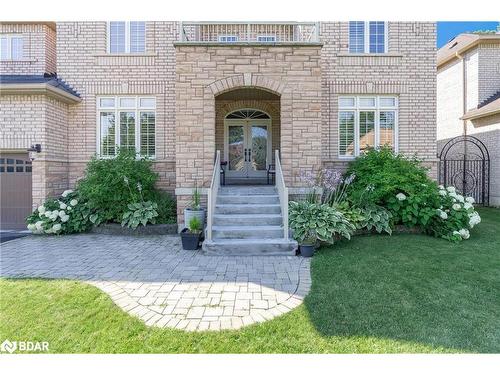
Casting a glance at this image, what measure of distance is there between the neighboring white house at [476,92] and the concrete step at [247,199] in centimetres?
1025

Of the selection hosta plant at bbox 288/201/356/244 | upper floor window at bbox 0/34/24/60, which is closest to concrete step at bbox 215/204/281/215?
hosta plant at bbox 288/201/356/244

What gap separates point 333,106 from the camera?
869 cm

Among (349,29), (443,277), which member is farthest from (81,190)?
(349,29)

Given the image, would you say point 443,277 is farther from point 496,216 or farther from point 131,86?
point 131,86

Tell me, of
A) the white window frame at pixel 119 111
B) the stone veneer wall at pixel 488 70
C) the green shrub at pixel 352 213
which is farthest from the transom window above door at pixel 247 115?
the stone veneer wall at pixel 488 70

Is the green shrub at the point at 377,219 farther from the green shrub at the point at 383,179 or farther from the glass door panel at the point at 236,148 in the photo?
the glass door panel at the point at 236,148

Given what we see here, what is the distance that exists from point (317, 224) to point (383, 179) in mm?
2227

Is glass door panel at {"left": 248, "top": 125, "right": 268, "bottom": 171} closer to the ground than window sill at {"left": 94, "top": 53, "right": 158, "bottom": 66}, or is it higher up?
closer to the ground

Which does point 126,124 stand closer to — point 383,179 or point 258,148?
point 258,148

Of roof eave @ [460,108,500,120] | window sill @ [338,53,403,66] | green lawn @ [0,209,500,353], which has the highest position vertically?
window sill @ [338,53,403,66]

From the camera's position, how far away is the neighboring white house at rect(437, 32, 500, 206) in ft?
37.4

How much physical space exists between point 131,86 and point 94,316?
744cm

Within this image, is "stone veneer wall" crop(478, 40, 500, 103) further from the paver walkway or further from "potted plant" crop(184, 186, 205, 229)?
Result: "potted plant" crop(184, 186, 205, 229)

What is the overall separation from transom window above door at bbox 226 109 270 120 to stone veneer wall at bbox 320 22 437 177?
269 cm
